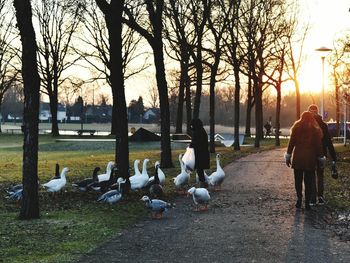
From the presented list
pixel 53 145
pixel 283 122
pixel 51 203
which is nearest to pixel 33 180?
pixel 51 203

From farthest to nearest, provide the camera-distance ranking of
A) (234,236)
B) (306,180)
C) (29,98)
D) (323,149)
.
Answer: (323,149), (306,180), (29,98), (234,236)

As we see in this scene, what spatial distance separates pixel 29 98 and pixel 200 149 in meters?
5.52

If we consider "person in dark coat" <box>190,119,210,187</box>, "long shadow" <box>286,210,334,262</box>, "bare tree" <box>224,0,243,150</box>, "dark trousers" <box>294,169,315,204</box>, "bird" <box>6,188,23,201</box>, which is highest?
"bare tree" <box>224,0,243,150</box>

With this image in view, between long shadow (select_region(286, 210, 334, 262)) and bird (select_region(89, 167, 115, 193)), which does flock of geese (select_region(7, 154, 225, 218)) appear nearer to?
bird (select_region(89, 167, 115, 193))

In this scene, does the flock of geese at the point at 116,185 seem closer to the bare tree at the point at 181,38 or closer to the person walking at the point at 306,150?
the person walking at the point at 306,150

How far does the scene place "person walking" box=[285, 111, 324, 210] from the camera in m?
12.0

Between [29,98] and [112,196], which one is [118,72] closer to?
[112,196]

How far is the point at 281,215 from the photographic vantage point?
1153cm

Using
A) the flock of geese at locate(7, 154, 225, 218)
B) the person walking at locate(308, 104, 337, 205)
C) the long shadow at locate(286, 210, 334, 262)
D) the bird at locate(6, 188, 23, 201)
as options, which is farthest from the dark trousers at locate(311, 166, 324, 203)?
the bird at locate(6, 188, 23, 201)

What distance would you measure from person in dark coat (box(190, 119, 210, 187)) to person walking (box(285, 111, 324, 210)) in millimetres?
3276

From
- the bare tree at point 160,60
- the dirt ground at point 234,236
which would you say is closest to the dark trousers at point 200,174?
the dirt ground at point 234,236

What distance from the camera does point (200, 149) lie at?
1529cm

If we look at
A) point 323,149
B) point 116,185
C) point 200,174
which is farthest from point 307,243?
point 200,174

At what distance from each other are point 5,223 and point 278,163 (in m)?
16.8
